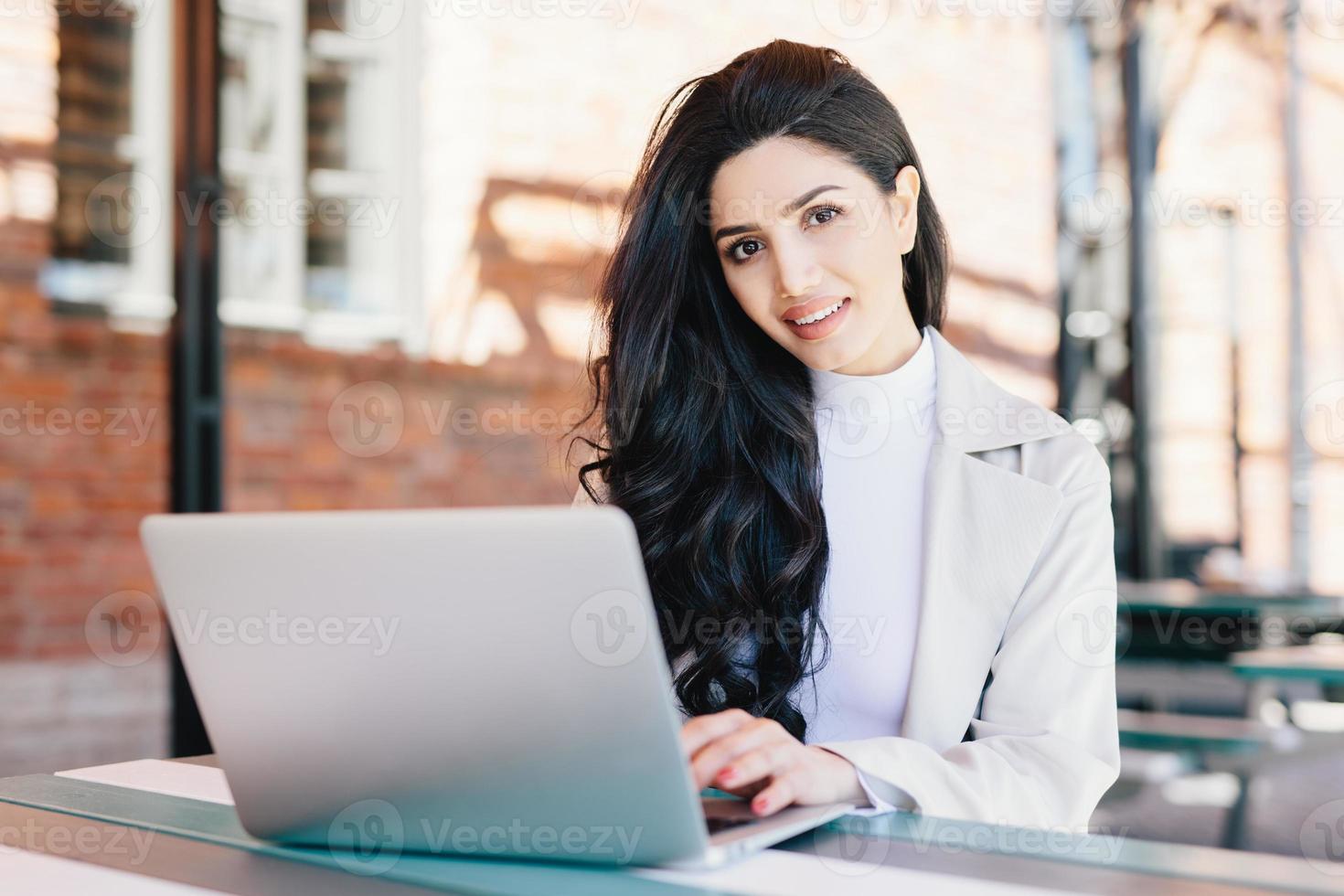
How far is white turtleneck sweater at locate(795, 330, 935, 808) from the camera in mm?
1565

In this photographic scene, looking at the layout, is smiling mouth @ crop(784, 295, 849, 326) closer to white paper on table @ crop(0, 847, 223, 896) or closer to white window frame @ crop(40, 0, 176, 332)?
white paper on table @ crop(0, 847, 223, 896)

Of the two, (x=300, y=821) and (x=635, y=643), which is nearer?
(x=635, y=643)

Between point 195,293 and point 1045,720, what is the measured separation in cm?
272

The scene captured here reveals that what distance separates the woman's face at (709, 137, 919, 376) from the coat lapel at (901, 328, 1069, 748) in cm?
23

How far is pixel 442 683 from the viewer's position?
0.84 m

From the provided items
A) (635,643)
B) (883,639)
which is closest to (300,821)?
(635,643)

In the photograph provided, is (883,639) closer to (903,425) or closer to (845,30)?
(903,425)

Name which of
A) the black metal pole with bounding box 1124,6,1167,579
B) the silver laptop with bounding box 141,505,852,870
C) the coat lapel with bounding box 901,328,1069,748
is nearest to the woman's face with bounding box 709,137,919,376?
the coat lapel with bounding box 901,328,1069,748

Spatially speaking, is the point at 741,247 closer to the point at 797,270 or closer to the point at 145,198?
the point at 797,270

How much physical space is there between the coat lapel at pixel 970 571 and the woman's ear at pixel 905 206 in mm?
325

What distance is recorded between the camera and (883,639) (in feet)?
5.16

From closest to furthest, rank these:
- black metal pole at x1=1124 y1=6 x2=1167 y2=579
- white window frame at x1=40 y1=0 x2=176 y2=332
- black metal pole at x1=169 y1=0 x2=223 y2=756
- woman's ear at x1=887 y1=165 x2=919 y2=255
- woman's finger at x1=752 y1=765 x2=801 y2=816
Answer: woman's finger at x1=752 y1=765 x2=801 y2=816, woman's ear at x1=887 y1=165 x2=919 y2=255, black metal pole at x1=169 y1=0 x2=223 y2=756, white window frame at x1=40 y1=0 x2=176 y2=332, black metal pole at x1=1124 y1=6 x2=1167 y2=579

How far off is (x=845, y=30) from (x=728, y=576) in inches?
180

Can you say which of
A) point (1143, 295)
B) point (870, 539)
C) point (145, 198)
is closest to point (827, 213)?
point (870, 539)
